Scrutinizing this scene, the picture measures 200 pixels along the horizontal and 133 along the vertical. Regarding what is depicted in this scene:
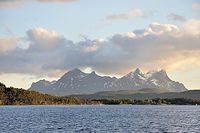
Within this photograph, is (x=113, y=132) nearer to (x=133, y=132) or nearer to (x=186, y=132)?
(x=133, y=132)

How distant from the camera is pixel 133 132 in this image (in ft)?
362

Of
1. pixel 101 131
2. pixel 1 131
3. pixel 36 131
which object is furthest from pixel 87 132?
pixel 1 131

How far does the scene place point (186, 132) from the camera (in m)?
109

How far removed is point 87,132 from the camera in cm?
11094

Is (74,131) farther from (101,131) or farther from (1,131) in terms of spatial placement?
(1,131)

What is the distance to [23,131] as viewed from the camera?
372ft

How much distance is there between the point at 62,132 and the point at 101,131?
959 centimetres

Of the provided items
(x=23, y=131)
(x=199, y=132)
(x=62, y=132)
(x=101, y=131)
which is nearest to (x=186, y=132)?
(x=199, y=132)

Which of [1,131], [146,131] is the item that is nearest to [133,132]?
[146,131]

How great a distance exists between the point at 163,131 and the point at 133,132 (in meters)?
7.20

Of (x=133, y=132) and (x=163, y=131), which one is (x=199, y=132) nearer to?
(x=163, y=131)

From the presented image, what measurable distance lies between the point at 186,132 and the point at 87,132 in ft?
75.3

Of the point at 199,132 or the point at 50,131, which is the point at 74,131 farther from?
the point at 199,132

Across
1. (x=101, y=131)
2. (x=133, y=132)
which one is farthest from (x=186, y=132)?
(x=101, y=131)
